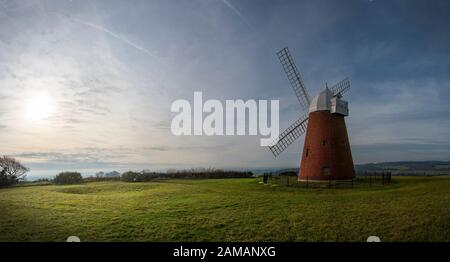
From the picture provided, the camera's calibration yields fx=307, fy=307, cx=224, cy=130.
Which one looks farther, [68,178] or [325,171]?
[325,171]

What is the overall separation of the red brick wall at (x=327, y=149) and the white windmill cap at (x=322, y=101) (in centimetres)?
34

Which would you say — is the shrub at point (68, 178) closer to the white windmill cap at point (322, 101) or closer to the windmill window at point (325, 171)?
the windmill window at point (325, 171)

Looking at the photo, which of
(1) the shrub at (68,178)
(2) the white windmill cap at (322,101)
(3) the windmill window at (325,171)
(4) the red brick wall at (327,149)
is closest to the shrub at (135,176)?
(1) the shrub at (68,178)

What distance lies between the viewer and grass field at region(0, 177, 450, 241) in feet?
28.8

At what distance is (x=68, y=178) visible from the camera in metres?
21.5

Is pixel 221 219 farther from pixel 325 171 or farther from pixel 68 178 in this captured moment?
pixel 68 178

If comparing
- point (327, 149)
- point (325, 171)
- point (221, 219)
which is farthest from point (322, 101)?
point (221, 219)

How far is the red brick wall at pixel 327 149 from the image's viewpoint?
22594 millimetres

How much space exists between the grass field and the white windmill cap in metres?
10.3

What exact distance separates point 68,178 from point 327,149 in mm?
18659

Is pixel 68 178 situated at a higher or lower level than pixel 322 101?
lower
